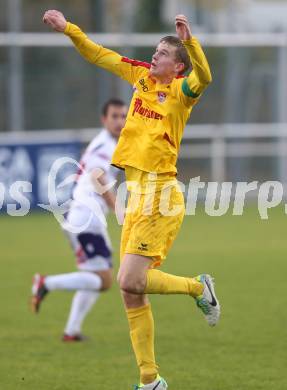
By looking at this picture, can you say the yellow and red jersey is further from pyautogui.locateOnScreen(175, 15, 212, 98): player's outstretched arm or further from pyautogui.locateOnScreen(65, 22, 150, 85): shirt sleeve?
pyautogui.locateOnScreen(65, 22, 150, 85): shirt sleeve

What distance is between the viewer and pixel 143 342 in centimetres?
663

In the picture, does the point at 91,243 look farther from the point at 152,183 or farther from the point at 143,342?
the point at 143,342

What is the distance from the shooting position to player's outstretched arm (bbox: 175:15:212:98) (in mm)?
6277

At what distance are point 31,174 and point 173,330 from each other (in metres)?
10.1

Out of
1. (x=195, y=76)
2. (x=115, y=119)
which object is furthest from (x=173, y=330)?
(x=195, y=76)

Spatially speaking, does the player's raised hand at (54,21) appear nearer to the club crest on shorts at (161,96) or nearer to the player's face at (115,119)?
the club crest on shorts at (161,96)

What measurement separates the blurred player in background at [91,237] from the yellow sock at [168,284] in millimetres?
2229

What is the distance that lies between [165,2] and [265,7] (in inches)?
119

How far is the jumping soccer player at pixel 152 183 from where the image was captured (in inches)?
260

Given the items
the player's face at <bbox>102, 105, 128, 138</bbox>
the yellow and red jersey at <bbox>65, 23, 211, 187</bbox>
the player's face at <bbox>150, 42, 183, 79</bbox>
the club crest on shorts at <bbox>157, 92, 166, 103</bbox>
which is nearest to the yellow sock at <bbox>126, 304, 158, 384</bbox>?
the yellow and red jersey at <bbox>65, 23, 211, 187</bbox>

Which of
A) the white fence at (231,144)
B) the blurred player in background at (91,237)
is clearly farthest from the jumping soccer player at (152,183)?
the white fence at (231,144)

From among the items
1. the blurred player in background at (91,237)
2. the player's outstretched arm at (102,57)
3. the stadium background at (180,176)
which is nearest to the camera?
the player's outstretched arm at (102,57)

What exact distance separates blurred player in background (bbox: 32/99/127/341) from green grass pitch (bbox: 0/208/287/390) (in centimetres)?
37

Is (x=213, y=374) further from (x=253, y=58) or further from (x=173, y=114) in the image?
(x=253, y=58)
